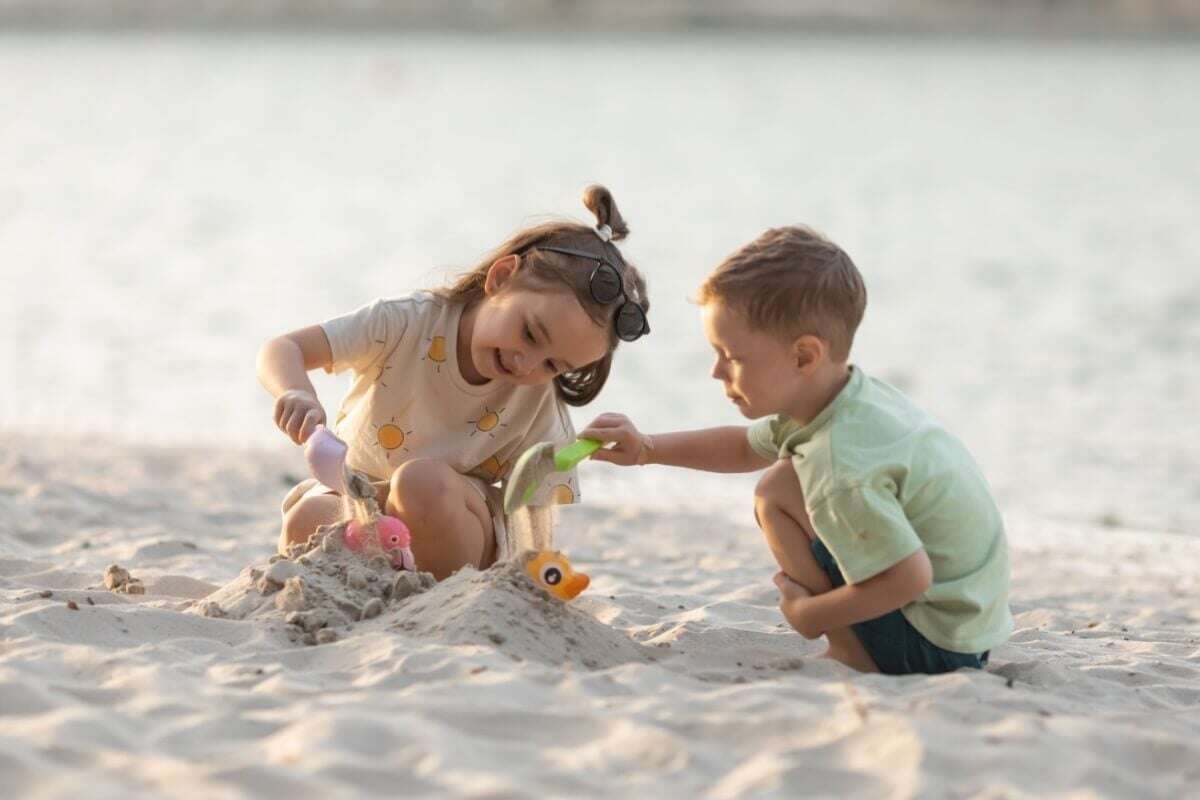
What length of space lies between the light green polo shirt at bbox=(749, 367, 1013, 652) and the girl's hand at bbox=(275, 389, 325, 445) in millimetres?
1012

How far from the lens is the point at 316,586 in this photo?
3244mm

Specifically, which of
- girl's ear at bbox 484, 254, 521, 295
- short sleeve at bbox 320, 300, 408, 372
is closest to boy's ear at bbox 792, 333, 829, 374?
girl's ear at bbox 484, 254, 521, 295

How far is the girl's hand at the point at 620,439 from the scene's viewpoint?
10.8 feet

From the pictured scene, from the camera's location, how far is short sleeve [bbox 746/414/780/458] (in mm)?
3162

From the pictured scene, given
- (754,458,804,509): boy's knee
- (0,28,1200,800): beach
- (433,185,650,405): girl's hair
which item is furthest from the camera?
(433,185,650,405): girl's hair

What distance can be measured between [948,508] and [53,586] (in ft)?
6.84

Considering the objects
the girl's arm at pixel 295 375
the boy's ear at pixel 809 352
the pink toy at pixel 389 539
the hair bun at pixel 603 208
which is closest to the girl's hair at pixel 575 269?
the hair bun at pixel 603 208

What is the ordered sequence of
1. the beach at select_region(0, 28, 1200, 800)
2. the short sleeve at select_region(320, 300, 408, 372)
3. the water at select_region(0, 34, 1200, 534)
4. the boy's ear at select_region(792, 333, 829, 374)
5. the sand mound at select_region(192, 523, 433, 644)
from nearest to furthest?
1. the beach at select_region(0, 28, 1200, 800)
2. the boy's ear at select_region(792, 333, 829, 374)
3. the sand mound at select_region(192, 523, 433, 644)
4. the short sleeve at select_region(320, 300, 408, 372)
5. the water at select_region(0, 34, 1200, 534)

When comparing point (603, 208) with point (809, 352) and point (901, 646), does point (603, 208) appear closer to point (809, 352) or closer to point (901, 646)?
point (809, 352)

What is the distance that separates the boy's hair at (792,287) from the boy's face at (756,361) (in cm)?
2

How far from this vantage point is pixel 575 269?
3490 millimetres

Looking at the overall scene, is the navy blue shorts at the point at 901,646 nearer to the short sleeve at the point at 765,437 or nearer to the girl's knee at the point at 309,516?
the short sleeve at the point at 765,437

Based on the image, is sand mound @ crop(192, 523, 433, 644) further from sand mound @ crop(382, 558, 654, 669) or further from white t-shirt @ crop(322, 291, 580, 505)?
white t-shirt @ crop(322, 291, 580, 505)

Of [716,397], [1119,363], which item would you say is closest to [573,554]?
[716,397]
